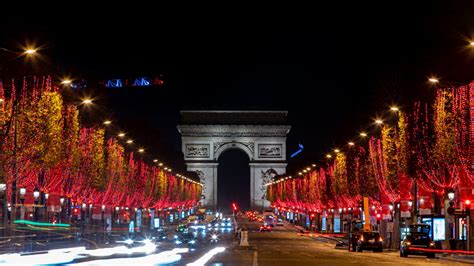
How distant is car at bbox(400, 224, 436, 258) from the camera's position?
56562mm

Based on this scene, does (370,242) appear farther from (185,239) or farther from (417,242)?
(185,239)

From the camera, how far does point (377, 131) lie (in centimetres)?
9794

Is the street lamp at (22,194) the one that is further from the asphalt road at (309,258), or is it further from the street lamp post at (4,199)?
the asphalt road at (309,258)

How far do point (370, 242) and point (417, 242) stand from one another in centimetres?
728

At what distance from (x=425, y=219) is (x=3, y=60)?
30.6 m

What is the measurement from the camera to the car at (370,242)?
63.9m

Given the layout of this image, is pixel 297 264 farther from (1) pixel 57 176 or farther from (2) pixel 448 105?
(1) pixel 57 176

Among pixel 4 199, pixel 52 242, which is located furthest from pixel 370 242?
pixel 4 199

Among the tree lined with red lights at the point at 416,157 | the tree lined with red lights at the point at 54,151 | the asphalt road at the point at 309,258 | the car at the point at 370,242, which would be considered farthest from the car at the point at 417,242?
the tree lined with red lights at the point at 54,151

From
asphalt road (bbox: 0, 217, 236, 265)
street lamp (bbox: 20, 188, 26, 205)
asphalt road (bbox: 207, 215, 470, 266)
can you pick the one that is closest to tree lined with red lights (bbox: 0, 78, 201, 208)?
street lamp (bbox: 20, 188, 26, 205)

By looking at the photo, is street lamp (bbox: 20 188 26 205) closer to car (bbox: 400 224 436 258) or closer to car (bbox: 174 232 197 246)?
car (bbox: 174 232 197 246)

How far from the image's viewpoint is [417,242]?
2249 inches

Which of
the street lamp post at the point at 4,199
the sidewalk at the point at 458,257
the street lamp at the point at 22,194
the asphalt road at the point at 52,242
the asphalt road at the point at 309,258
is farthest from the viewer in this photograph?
the street lamp at the point at 22,194

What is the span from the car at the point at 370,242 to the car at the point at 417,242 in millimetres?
6006
